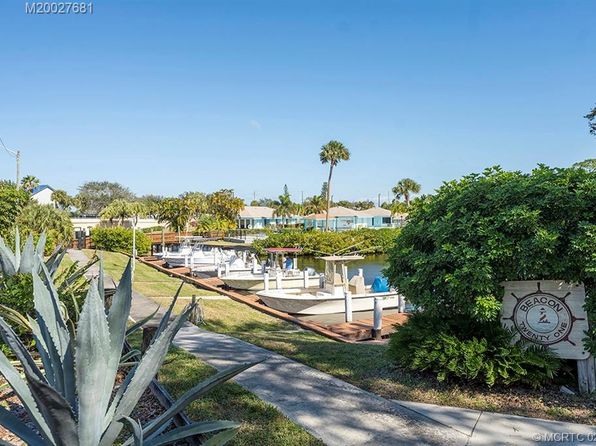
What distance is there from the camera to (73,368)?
2818 millimetres

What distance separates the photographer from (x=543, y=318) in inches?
215

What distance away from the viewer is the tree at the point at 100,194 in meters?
108

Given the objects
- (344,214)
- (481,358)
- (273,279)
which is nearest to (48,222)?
(273,279)

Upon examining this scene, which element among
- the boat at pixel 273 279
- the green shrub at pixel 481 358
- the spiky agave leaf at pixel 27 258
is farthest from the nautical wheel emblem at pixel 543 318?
the boat at pixel 273 279

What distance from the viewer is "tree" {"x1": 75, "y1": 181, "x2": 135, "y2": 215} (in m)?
108

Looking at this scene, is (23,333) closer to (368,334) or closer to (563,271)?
(563,271)

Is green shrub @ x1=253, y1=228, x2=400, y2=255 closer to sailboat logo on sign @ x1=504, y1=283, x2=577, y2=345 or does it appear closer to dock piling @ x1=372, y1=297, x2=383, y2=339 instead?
dock piling @ x1=372, y1=297, x2=383, y2=339

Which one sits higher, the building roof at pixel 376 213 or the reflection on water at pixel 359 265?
the building roof at pixel 376 213

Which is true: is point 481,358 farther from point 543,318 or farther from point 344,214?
point 344,214

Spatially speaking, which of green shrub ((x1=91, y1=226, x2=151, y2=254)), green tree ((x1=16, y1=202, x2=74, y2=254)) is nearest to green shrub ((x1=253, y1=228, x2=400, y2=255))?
green shrub ((x1=91, y1=226, x2=151, y2=254))

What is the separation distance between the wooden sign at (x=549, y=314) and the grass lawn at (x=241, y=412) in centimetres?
291

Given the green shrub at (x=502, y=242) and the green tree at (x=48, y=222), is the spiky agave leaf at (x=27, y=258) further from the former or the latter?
the green tree at (x=48, y=222)

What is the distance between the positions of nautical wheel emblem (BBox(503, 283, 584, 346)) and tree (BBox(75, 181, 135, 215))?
4315 inches

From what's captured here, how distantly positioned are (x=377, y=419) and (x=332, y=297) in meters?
11.4
